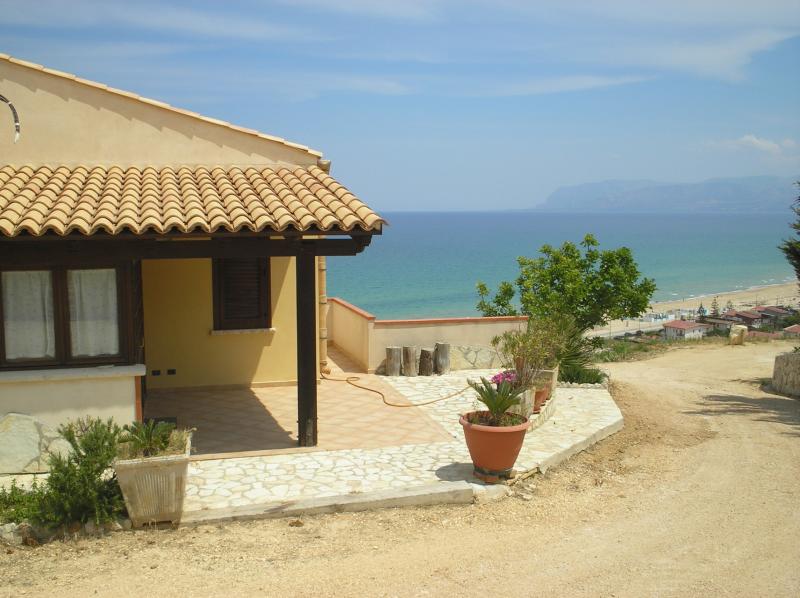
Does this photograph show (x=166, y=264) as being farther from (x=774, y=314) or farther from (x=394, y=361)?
(x=774, y=314)

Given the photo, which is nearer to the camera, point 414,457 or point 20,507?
point 20,507

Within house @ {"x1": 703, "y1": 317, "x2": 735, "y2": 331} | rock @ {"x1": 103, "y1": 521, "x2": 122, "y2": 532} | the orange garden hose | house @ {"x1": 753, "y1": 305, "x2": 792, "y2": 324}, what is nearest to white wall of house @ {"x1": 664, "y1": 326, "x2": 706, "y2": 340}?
house @ {"x1": 703, "y1": 317, "x2": 735, "y2": 331}

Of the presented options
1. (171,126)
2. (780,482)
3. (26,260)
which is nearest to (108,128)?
(171,126)

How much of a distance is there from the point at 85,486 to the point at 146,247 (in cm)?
279

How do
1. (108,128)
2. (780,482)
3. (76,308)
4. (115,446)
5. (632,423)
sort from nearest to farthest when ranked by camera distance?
(115,446)
(76,308)
(780,482)
(108,128)
(632,423)

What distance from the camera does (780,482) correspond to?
9.01 m

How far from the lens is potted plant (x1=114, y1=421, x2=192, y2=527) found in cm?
689

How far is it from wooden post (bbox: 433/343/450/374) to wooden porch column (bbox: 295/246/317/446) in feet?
17.4

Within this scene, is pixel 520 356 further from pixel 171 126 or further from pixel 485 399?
pixel 171 126

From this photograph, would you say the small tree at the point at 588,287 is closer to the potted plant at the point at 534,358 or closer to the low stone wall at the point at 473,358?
the low stone wall at the point at 473,358

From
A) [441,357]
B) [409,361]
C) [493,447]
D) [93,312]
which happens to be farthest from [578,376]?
[93,312]

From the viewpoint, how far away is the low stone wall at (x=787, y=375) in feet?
52.6

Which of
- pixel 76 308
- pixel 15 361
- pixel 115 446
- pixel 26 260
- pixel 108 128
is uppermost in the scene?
pixel 108 128

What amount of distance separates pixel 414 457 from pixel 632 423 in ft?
14.9
